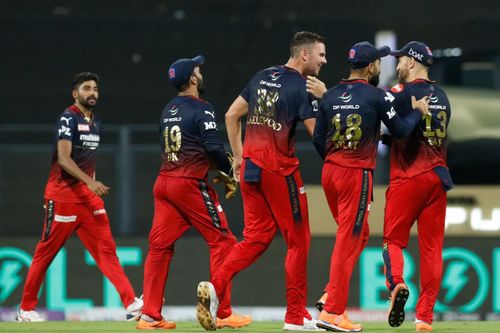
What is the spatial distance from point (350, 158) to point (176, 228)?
166 cm

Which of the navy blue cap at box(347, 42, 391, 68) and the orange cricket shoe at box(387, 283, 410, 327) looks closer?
the orange cricket shoe at box(387, 283, 410, 327)

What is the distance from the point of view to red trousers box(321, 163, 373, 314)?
1110 centimetres

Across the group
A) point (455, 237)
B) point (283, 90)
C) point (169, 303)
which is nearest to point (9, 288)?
point (169, 303)

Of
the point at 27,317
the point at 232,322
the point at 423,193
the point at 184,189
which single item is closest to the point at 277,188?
the point at 184,189

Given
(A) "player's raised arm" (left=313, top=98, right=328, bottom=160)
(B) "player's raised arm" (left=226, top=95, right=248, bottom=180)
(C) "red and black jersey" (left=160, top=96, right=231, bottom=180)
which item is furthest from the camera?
(C) "red and black jersey" (left=160, top=96, right=231, bottom=180)

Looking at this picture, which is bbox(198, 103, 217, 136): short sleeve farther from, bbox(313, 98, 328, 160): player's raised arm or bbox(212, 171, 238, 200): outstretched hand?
bbox(313, 98, 328, 160): player's raised arm

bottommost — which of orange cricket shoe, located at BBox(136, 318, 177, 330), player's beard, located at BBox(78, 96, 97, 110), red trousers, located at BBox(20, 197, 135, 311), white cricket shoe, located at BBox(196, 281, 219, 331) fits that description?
orange cricket shoe, located at BBox(136, 318, 177, 330)

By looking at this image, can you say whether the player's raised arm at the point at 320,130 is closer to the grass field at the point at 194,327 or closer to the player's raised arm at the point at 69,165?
the grass field at the point at 194,327

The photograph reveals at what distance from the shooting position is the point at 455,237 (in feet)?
54.2

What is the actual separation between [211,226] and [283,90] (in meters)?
1.35

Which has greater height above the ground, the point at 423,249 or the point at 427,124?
the point at 427,124

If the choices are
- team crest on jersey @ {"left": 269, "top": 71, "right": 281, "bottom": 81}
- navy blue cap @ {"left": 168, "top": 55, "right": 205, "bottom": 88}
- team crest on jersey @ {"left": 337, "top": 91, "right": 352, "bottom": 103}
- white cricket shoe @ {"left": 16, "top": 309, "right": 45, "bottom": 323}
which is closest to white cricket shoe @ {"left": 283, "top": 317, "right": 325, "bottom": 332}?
team crest on jersey @ {"left": 337, "top": 91, "right": 352, "bottom": 103}

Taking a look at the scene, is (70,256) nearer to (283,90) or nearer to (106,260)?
(106,260)

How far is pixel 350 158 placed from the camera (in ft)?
36.7
